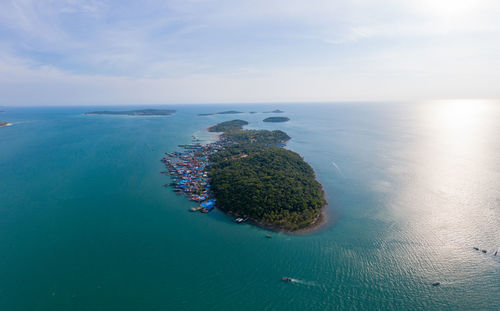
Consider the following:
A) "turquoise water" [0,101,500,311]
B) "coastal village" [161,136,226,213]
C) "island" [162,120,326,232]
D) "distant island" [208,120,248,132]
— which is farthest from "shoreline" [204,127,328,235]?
"distant island" [208,120,248,132]

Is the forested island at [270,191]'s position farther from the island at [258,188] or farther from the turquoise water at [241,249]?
the turquoise water at [241,249]

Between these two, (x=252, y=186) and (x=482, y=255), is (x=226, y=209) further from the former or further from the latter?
(x=482, y=255)

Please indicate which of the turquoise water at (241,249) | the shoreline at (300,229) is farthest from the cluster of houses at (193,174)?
the shoreline at (300,229)

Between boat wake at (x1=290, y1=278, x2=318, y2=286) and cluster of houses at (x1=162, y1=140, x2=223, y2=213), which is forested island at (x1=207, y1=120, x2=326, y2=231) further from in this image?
boat wake at (x1=290, y1=278, x2=318, y2=286)

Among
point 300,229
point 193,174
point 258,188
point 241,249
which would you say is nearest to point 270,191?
point 258,188

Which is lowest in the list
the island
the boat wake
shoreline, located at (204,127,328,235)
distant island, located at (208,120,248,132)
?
the boat wake

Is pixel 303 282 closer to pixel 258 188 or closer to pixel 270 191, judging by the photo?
pixel 270 191

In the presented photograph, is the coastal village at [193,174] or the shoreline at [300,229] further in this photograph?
the coastal village at [193,174]

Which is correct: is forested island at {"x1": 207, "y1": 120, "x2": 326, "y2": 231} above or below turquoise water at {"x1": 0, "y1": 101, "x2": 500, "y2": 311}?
above
